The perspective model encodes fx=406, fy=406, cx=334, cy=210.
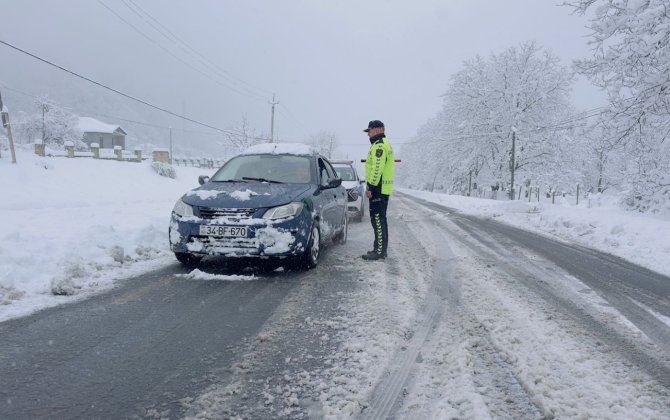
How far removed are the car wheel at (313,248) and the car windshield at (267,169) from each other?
0.86m

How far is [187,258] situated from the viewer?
521 cm

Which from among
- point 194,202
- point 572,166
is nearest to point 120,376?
point 194,202

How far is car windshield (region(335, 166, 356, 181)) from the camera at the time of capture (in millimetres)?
11984

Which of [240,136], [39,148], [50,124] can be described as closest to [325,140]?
[240,136]

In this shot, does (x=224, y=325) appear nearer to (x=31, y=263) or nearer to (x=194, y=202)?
(x=194, y=202)

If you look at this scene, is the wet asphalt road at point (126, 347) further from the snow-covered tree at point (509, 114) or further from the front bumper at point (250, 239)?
the snow-covered tree at point (509, 114)

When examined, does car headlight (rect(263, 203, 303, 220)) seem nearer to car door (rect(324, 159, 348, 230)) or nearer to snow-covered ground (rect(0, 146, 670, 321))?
car door (rect(324, 159, 348, 230))

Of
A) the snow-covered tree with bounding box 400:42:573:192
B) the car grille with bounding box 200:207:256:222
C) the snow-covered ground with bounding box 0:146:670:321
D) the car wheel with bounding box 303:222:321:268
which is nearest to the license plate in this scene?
the car grille with bounding box 200:207:256:222

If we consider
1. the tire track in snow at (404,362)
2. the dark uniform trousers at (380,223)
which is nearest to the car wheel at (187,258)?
the dark uniform trousers at (380,223)

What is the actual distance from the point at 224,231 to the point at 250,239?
12.5 inches

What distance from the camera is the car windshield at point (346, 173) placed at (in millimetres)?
11984

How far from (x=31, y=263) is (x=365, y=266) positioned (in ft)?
12.8

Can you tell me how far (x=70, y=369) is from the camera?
2.44m

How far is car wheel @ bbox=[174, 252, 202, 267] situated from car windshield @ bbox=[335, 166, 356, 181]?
7029mm
